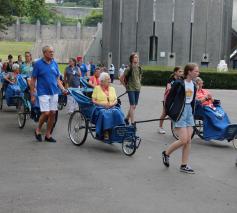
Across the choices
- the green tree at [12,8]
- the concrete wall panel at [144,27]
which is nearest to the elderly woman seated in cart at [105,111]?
the green tree at [12,8]

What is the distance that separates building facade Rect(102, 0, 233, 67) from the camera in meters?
52.3

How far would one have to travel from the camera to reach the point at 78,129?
11.4 meters

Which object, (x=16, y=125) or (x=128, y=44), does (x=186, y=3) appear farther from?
(x=16, y=125)

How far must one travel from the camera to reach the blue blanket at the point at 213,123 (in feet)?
38.2

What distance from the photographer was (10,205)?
670 centimetres

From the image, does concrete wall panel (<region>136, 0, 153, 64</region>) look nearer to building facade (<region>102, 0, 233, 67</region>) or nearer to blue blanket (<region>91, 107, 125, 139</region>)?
building facade (<region>102, 0, 233, 67</region>)

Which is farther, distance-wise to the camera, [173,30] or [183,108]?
[173,30]

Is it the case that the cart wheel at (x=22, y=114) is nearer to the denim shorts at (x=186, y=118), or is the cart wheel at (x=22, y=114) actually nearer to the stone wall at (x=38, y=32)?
the denim shorts at (x=186, y=118)

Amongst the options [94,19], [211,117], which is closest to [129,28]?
[211,117]

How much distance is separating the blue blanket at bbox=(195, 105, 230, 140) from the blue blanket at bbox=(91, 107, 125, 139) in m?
2.13

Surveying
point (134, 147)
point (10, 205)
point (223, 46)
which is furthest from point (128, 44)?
point (10, 205)

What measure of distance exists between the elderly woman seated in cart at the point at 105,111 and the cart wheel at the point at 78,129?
370mm

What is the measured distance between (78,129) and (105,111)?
3.00 feet

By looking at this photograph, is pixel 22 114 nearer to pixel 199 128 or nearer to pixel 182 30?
pixel 199 128
